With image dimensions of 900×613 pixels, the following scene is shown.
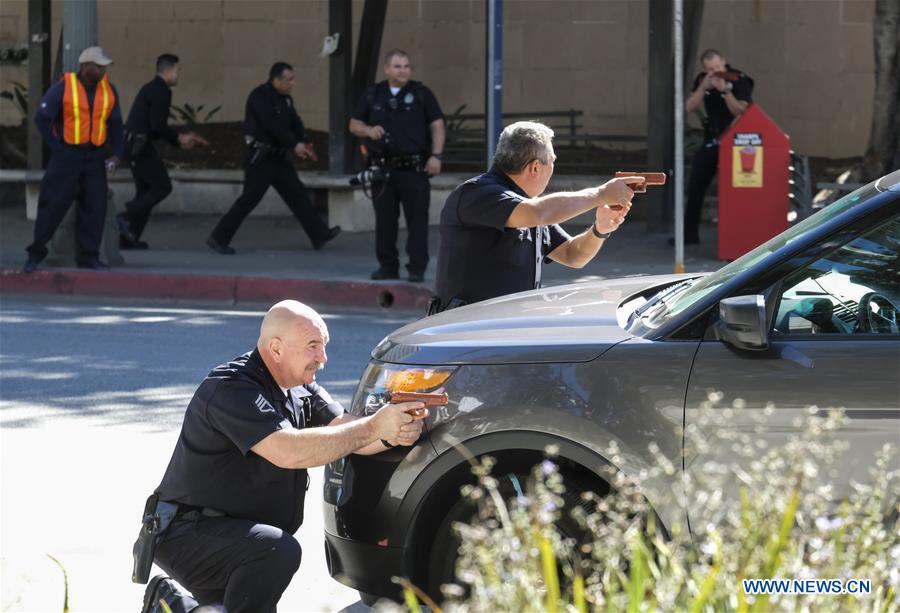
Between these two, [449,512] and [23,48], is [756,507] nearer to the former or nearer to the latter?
[449,512]

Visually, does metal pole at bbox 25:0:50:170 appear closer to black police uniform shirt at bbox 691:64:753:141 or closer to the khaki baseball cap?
the khaki baseball cap

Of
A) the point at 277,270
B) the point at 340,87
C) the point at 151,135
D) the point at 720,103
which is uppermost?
the point at 340,87

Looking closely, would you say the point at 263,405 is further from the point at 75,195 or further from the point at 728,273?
the point at 75,195

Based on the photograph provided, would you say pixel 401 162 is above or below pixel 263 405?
above

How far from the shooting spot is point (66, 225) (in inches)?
549

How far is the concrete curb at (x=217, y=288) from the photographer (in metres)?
12.6

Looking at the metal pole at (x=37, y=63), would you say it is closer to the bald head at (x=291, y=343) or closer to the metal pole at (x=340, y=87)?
the metal pole at (x=340, y=87)

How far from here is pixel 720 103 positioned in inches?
567

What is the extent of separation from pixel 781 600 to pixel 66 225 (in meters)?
11.8

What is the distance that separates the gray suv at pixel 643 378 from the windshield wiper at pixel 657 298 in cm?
6

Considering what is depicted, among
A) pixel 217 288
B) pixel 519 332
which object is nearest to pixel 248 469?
pixel 519 332

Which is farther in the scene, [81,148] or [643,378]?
[81,148]

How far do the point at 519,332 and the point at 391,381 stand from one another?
0.43m

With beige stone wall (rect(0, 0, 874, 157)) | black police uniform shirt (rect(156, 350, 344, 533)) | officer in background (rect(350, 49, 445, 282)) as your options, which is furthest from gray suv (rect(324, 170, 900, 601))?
beige stone wall (rect(0, 0, 874, 157))
